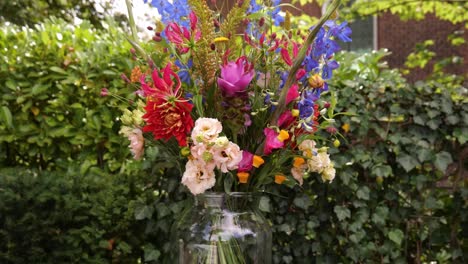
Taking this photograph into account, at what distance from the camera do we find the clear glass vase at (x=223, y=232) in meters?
1.39

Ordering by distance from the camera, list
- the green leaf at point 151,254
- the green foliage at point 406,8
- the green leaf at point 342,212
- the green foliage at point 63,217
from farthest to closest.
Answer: the green foliage at point 406,8
the green leaf at point 342,212
the green leaf at point 151,254
the green foliage at point 63,217

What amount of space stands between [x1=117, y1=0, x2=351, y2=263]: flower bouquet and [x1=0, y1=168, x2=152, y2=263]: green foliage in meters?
1.06

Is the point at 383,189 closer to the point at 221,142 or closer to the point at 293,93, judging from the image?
the point at 293,93

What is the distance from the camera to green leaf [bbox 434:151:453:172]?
2873mm

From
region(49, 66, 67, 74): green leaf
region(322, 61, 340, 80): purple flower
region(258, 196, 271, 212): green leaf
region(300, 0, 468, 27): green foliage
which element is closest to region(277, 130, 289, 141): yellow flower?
region(322, 61, 340, 80): purple flower

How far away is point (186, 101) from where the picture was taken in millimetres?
1365

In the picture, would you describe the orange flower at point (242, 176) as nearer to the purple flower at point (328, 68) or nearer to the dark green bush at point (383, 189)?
the purple flower at point (328, 68)

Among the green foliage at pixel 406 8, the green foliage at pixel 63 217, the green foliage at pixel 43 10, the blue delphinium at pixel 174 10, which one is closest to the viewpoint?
the blue delphinium at pixel 174 10

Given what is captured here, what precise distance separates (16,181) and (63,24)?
1.56 m

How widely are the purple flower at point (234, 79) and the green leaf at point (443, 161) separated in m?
1.86

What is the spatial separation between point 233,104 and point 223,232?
32cm

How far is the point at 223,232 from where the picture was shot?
4.58 feet

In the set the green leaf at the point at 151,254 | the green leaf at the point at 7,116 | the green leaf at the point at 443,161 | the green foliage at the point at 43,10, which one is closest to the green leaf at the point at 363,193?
the green leaf at the point at 443,161

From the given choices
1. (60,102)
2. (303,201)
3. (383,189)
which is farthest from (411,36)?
(60,102)
